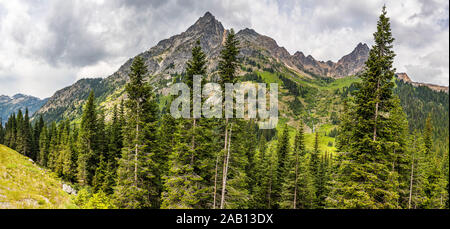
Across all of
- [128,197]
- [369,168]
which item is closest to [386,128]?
[369,168]

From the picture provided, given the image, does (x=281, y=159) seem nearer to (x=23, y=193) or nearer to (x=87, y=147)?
(x=87, y=147)

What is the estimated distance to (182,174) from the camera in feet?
66.9

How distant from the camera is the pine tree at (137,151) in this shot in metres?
22.0

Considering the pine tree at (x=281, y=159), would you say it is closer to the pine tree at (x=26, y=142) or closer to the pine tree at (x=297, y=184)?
the pine tree at (x=297, y=184)

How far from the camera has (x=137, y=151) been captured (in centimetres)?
2256

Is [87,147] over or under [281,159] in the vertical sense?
Answer: over

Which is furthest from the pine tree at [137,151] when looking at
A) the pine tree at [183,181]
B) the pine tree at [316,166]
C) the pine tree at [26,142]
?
the pine tree at [26,142]

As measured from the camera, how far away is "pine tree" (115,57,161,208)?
22.0 metres

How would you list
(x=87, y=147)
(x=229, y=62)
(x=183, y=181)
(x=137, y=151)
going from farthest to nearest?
1. (x=87, y=147)
2. (x=137, y=151)
3. (x=229, y=62)
4. (x=183, y=181)

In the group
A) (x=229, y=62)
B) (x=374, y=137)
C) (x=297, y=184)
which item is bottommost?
(x=297, y=184)

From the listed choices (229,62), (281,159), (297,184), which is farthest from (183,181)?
(281,159)

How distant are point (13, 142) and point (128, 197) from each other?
261ft

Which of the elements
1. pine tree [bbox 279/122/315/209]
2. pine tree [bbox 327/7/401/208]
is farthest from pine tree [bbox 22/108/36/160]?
pine tree [bbox 327/7/401/208]

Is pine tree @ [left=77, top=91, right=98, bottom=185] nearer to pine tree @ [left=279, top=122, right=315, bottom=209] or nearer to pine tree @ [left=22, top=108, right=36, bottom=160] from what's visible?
pine tree @ [left=279, top=122, right=315, bottom=209]
